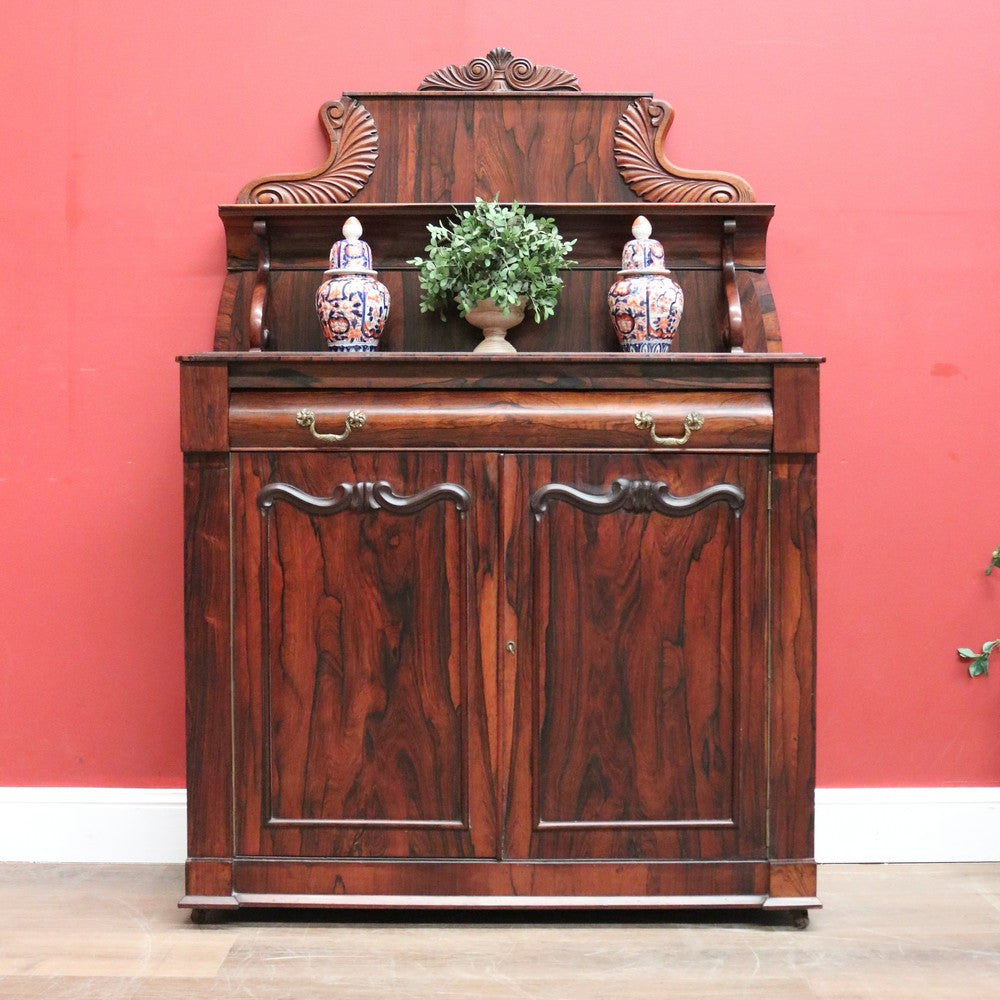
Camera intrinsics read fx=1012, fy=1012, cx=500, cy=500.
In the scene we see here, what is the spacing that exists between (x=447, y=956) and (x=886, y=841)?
1.07 meters

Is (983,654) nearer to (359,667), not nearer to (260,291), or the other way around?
(359,667)

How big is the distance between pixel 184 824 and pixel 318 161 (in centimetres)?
152

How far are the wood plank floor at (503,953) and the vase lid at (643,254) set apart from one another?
4.17 ft

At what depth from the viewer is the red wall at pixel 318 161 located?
7.39ft

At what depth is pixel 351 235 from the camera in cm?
208

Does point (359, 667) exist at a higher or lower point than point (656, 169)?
lower

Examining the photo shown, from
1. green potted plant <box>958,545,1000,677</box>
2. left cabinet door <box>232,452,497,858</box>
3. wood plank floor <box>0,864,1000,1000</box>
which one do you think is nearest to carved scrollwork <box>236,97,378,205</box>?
left cabinet door <box>232,452,497,858</box>

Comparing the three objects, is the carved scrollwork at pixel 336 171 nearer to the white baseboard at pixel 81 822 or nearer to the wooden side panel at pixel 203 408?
the wooden side panel at pixel 203 408

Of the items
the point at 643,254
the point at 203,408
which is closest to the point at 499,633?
the point at 203,408

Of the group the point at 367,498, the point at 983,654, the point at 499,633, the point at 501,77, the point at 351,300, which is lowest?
the point at 983,654

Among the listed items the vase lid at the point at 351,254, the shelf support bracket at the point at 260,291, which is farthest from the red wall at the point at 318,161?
the vase lid at the point at 351,254

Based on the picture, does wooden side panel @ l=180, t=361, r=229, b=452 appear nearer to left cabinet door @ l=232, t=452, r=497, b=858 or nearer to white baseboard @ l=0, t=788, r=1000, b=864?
left cabinet door @ l=232, t=452, r=497, b=858

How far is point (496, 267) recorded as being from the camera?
6.68 ft

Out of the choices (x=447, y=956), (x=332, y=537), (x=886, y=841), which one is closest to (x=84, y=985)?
(x=447, y=956)
